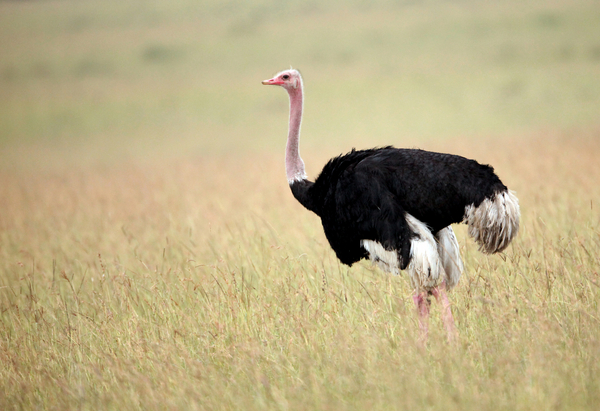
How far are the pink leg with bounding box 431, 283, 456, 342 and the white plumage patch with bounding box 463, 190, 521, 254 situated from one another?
0.47 meters

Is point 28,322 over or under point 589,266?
under

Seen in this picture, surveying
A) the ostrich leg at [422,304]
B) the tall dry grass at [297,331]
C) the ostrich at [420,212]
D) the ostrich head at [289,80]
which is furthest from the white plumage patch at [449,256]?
the ostrich head at [289,80]

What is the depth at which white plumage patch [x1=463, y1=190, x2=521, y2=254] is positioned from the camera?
4.62m

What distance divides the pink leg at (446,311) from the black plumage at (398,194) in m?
0.35

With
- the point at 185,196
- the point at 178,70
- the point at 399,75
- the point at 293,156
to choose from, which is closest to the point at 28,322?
the point at 293,156

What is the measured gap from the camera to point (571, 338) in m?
3.97

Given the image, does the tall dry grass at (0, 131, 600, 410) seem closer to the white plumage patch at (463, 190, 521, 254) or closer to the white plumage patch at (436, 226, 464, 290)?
the white plumage patch at (436, 226, 464, 290)

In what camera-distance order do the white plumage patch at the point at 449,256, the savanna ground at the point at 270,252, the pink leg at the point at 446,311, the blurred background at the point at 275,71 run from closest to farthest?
the savanna ground at the point at 270,252
the pink leg at the point at 446,311
the white plumage patch at the point at 449,256
the blurred background at the point at 275,71

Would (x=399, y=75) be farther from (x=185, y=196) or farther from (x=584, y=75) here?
(x=185, y=196)

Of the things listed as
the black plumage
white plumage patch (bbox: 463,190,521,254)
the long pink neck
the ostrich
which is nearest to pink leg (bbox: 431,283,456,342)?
the ostrich

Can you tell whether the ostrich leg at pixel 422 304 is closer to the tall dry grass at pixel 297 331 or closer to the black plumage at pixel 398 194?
the tall dry grass at pixel 297 331

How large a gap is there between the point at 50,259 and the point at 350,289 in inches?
168

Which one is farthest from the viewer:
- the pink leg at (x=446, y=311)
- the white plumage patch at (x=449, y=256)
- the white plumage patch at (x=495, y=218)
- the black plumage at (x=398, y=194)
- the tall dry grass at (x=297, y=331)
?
the white plumage patch at (x=449, y=256)

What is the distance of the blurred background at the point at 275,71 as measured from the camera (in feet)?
82.8
